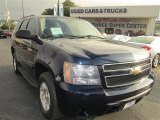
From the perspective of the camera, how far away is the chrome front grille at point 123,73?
10.5 feet

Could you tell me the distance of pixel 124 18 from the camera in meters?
31.5

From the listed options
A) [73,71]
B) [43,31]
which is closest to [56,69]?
[73,71]

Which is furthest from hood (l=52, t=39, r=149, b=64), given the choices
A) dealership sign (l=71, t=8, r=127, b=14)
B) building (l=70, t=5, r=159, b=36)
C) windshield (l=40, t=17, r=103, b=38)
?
dealership sign (l=71, t=8, r=127, b=14)

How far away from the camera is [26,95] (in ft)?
16.7

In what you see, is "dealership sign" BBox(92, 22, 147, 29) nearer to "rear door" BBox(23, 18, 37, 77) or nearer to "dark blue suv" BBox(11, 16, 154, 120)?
"rear door" BBox(23, 18, 37, 77)

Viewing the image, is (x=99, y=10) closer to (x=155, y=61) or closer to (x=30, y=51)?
(x=155, y=61)

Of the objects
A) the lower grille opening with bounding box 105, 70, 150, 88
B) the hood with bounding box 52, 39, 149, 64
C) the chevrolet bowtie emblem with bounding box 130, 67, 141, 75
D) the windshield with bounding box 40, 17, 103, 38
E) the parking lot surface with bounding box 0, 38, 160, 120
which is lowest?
the parking lot surface with bounding box 0, 38, 160, 120

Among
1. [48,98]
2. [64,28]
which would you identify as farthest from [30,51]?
[48,98]

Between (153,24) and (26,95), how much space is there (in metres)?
27.2

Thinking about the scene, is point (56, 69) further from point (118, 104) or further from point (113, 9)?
point (113, 9)

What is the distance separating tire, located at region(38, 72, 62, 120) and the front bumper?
18 cm

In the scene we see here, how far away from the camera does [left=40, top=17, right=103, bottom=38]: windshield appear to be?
15.0 ft

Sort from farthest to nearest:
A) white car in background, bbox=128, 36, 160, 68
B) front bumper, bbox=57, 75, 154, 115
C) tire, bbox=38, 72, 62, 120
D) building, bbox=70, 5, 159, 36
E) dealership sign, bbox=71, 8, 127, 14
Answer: dealership sign, bbox=71, 8, 127, 14, building, bbox=70, 5, 159, 36, white car in background, bbox=128, 36, 160, 68, tire, bbox=38, 72, 62, 120, front bumper, bbox=57, 75, 154, 115

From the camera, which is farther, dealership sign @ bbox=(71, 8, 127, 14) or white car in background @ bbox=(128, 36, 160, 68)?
dealership sign @ bbox=(71, 8, 127, 14)
